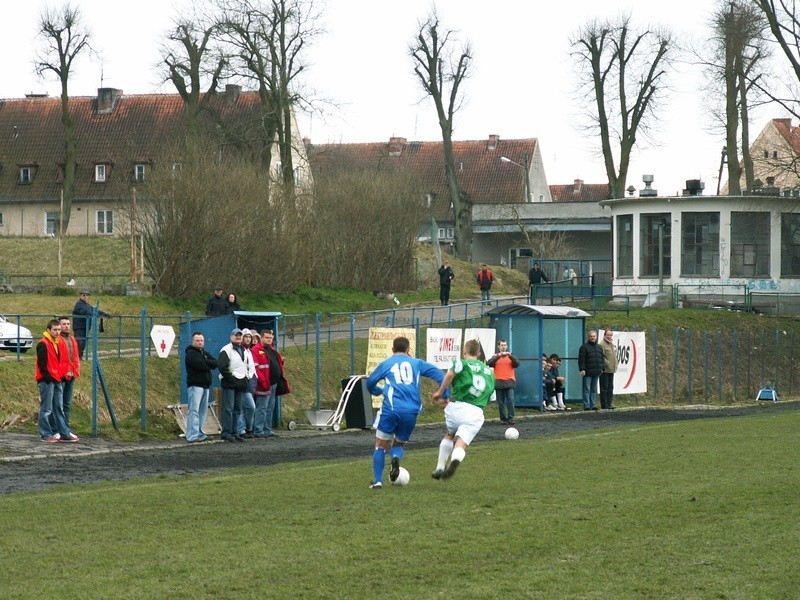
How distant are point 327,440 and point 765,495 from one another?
11.0 m

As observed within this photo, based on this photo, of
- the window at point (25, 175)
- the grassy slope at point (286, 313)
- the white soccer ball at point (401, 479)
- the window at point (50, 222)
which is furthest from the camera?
the window at point (25, 175)

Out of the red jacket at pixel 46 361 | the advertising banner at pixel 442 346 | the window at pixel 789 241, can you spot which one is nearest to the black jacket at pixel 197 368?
the red jacket at pixel 46 361

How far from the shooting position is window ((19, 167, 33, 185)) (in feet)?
239

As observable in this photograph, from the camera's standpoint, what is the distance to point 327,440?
22.4 m

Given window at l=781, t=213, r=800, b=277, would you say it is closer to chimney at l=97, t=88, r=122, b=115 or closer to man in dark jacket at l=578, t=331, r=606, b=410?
man in dark jacket at l=578, t=331, r=606, b=410

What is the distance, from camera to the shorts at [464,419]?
14.2m

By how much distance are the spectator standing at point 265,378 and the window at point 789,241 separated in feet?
104

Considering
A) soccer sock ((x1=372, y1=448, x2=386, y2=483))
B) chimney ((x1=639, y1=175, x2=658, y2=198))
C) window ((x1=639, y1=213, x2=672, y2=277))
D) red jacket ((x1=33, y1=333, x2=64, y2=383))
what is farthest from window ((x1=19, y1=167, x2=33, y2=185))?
soccer sock ((x1=372, y1=448, x2=386, y2=483))

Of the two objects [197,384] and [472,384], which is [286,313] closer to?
[197,384]

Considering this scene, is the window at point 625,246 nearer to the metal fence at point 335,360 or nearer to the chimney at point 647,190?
the chimney at point 647,190

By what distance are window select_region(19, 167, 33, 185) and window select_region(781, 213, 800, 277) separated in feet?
139

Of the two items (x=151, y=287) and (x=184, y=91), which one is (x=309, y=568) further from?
(x=184, y=91)

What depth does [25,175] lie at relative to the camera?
73125 mm

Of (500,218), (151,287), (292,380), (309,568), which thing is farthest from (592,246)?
(309,568)
